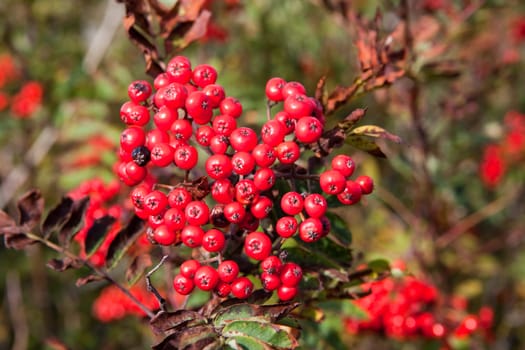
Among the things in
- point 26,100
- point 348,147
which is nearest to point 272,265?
point 348,147

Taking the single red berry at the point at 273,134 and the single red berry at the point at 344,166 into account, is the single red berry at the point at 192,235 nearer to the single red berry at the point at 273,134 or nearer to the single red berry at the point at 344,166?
the single red berry at the point at 273,134

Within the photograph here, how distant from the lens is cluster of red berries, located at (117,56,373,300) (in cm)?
185

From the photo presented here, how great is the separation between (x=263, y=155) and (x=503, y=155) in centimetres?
500

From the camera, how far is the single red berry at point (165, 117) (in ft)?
6.40

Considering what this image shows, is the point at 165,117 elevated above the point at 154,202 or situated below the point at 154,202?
above

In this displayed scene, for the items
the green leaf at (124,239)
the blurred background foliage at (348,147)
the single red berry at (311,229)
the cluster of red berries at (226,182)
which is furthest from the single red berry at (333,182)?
the blurred background foliage at (348,147)

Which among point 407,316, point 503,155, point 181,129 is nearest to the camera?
point 181,129

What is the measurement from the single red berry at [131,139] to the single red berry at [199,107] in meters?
0.21

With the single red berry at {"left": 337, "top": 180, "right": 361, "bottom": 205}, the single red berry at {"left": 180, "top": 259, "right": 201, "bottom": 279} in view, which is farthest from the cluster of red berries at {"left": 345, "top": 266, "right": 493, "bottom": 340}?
the single red berry at {"left": 180, "top": 259, "right": 201, "bottom": 279}

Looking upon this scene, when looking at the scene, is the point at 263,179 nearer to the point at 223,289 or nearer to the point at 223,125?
the point at 223,125

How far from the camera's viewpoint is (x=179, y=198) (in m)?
1.86

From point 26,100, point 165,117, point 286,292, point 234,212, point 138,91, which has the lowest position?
point 286,292

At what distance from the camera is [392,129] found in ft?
21.4

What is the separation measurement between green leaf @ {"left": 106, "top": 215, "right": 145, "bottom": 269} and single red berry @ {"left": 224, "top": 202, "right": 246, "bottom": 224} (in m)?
0.61
